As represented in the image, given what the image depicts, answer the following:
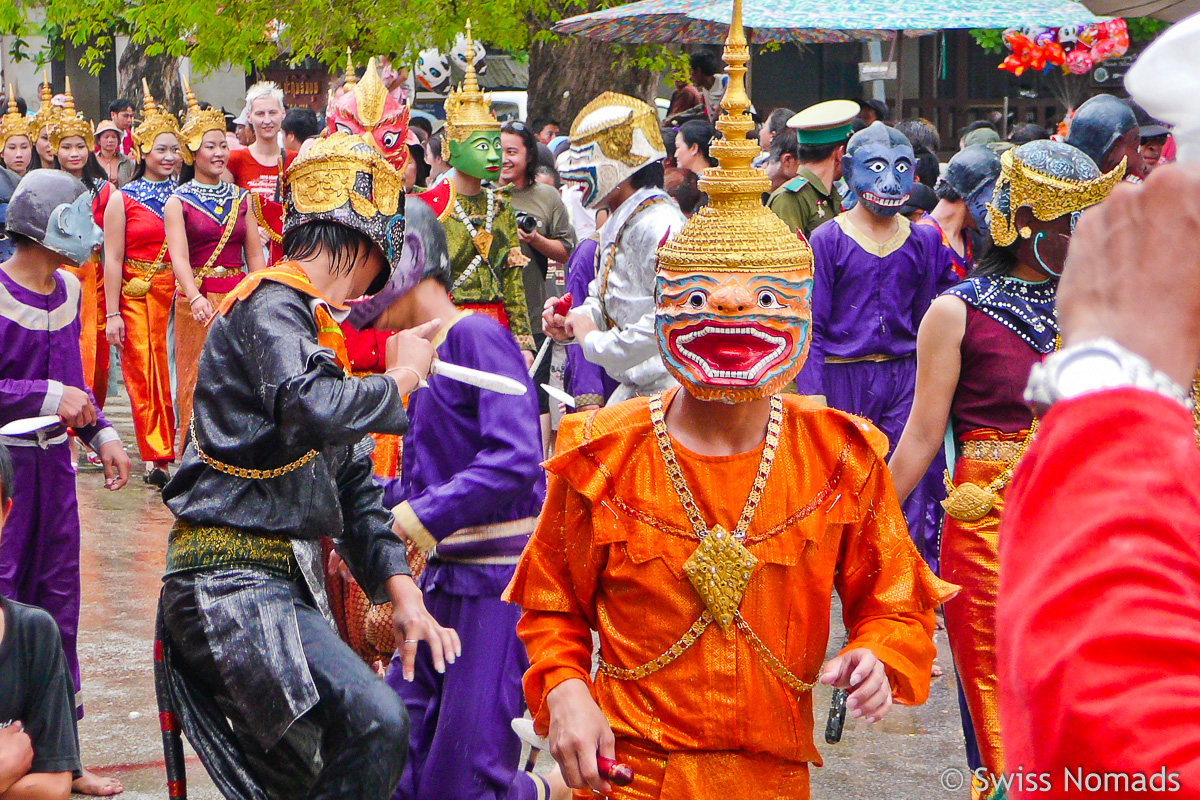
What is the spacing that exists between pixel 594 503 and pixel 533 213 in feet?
21.5

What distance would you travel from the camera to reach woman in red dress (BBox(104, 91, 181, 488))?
923cm

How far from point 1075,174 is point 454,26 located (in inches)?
446

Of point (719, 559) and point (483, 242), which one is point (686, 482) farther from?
point (483, 242)

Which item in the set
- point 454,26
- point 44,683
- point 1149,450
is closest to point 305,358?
point 44,683

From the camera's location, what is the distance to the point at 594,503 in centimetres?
271

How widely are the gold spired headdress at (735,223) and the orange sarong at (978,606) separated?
52.8 inches

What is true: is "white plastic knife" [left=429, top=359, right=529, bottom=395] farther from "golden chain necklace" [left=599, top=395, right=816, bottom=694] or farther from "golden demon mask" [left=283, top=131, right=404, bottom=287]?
"golden chain necklace" [left=599, top=395, right=816, bottom=694]

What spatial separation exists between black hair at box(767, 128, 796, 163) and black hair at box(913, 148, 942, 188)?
750 mm

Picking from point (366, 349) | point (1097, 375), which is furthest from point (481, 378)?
point (1097, 375)

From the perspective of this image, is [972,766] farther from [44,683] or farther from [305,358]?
[44,683]

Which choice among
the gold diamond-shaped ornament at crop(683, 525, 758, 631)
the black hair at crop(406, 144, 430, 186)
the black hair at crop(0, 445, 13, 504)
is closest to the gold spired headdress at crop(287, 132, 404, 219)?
the black hair at crop(0, 445, 13, 504)

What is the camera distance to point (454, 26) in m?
14.5

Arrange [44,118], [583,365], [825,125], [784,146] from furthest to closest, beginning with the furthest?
[44,118] < [784,146] < [825,125] < [583,365]

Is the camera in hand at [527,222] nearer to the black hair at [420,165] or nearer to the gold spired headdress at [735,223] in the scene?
the black hair at [420,165]
